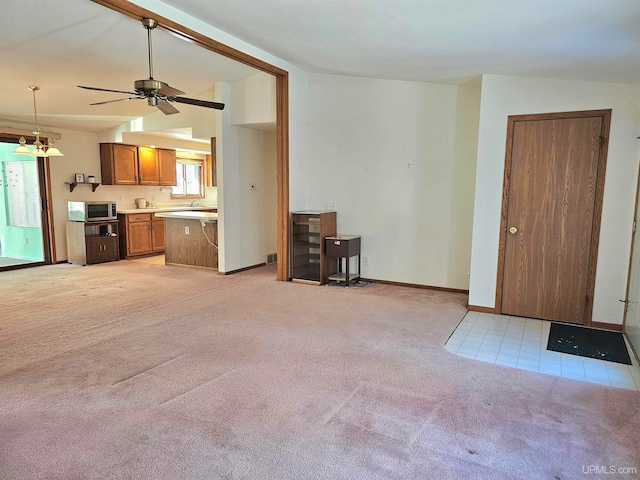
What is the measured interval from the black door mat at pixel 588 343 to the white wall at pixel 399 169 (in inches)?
59.7

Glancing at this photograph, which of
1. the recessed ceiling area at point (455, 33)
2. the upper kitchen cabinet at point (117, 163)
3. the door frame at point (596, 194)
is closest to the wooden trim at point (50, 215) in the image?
the upper kitchen cabinet at point (117, 163)

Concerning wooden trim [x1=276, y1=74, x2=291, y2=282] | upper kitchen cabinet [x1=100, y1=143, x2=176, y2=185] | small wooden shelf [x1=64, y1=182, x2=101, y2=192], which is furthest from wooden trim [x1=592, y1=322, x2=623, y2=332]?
small wooden shelf [x1=64, y1=182, x2=101, y2=192]

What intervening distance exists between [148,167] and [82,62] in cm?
393

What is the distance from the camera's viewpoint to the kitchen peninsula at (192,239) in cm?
652

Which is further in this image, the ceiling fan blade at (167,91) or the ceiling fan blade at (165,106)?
the ceiling fan blade at (165,106)

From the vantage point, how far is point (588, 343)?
358 cm

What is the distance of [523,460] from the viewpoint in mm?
2014

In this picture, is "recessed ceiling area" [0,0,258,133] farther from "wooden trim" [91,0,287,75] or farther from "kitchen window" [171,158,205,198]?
"kitchen window" [171,158,205,198]

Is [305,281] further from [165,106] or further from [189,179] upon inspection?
[189,179]

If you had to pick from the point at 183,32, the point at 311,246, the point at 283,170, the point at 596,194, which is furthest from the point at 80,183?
the point at 596,194

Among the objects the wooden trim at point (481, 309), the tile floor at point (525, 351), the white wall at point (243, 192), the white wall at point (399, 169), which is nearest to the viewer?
the tile floor at point (525, 351)

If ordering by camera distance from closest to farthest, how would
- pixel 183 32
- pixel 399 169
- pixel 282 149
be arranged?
pixel 183 32 → pixel 399 169 → pixel 282 149

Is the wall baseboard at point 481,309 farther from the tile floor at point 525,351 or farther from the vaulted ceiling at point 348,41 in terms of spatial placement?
the vaulted ceiling at point 348,41

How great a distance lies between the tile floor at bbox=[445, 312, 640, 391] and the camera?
9.76ft
